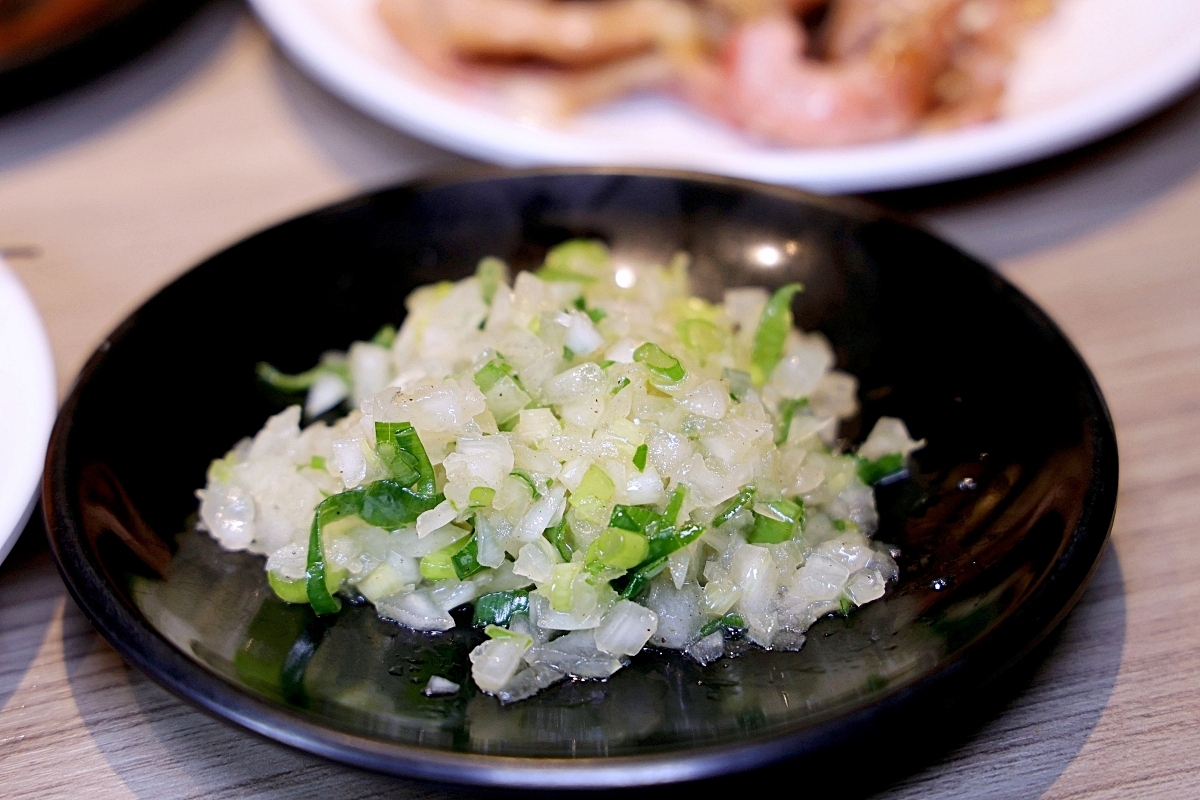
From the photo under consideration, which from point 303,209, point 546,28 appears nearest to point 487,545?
point 303,209

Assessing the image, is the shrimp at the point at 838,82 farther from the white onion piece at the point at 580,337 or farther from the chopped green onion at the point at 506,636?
the chopped green onion at the point at 506,636

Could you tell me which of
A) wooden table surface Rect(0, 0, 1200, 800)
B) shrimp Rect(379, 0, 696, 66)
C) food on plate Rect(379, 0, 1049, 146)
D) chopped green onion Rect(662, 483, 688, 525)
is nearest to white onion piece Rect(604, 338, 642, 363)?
chopped green onion Rect(662, 483, 688, 525)

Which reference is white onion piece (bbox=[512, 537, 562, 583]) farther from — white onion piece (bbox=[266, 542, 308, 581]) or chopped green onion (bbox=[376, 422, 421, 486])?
white onion piece (bbox=[266, 542, 308, 581])

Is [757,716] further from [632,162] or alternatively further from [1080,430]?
[632,162]

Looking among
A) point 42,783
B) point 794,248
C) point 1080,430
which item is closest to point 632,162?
point 794,248

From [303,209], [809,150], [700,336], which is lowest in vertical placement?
[303,209]

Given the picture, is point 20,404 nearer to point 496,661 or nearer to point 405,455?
point 405,455
